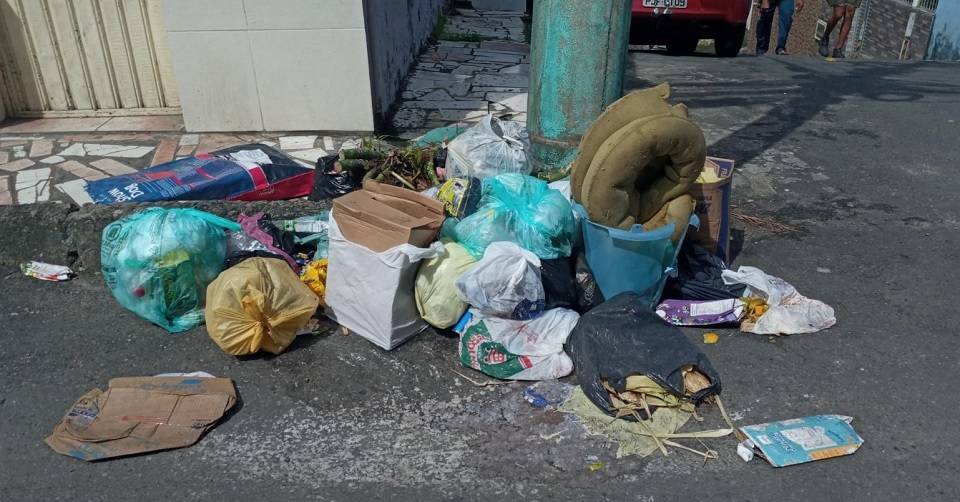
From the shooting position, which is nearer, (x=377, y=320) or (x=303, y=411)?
(x=303, y=411)

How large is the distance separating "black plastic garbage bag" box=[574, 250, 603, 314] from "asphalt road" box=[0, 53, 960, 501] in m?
0.49

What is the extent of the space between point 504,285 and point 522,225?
365 millimetres

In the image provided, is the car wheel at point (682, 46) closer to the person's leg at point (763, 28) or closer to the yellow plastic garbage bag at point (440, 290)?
the person's leg at point (763, 28)

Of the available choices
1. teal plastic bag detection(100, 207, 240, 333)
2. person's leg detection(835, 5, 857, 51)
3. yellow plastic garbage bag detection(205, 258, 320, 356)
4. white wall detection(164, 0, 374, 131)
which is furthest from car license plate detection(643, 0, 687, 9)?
yellow plastic garbage bag detection(205, 258, 320, 356)

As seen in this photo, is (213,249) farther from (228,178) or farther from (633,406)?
(633,406)

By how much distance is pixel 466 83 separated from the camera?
22.9 ft

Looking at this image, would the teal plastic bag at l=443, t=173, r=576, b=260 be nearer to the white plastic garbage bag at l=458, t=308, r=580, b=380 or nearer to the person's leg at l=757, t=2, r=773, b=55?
the white plastic garbage bag at l=458, t=308, r=580, b=380

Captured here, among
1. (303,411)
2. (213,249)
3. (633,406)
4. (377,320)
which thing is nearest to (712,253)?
(633,406)

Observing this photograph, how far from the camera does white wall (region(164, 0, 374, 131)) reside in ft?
15.6

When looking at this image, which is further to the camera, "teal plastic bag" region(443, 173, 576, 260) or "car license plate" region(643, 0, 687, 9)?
"car license plate" region(643, 0, 687, 9)

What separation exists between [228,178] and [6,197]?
1444 millimetres

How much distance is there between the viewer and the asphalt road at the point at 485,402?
2.32 m

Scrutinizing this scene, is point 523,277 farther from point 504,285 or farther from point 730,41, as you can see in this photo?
point 730,41

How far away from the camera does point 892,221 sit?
4.39 meters
